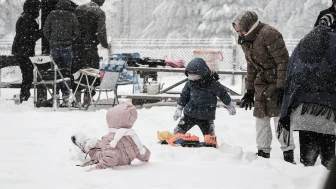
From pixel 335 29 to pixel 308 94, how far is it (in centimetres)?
62

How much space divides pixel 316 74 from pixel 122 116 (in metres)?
1.55

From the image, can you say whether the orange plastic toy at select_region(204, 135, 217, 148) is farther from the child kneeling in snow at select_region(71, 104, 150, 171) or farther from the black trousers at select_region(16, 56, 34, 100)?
the black trousers at select_region(16, 56, 34, 100)

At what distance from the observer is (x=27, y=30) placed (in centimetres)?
1011

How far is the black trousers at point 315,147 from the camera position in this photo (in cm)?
382

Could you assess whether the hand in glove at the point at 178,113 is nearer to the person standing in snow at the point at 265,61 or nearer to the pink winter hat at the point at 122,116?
the person standing in snow at the point at 265,61

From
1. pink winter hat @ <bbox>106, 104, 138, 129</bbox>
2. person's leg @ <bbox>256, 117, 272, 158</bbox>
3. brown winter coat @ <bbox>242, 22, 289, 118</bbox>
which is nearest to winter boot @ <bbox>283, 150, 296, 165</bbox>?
person's leg @ <bbox>256, 117, 272, 158</bbox>

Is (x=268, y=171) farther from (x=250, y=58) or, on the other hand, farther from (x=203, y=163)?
(x=250, y=58)

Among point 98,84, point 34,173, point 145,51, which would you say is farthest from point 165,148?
point 145,51

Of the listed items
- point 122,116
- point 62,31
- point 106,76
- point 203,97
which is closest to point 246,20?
point 203,97

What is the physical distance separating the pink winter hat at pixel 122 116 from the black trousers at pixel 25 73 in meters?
7.11

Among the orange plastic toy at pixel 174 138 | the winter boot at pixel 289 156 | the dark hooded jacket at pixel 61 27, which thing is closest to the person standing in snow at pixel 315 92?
the winter boot at pixel 289 156

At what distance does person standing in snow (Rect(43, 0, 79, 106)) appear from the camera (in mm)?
9242

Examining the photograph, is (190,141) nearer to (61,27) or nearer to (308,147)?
(308,147)

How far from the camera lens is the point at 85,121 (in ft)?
24.3
